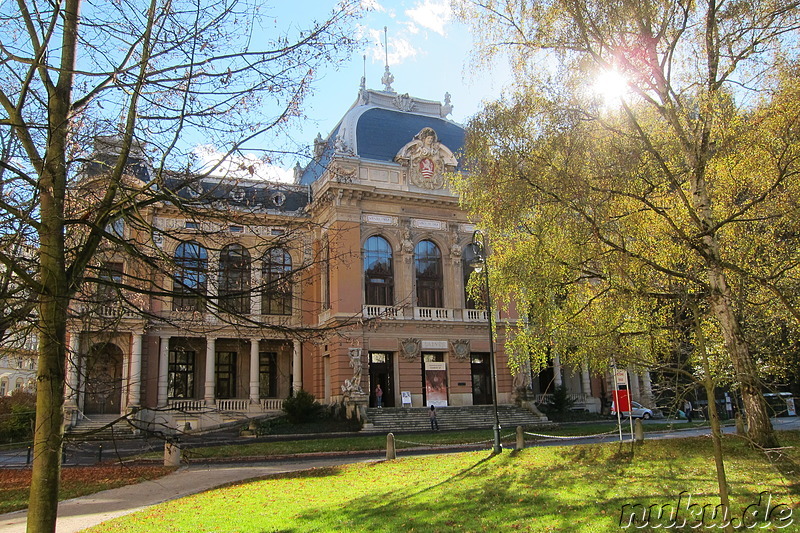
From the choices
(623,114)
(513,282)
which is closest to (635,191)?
(623,114)

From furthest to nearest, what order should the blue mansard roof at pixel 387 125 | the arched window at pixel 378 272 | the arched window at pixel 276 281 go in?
the blue mansard roof at pixel 387 125, the arched window at pixel 378 272, the arched window at pixel 276 281

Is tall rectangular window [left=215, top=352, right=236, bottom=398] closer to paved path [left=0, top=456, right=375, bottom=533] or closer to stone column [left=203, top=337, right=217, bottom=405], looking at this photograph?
stone column [left=203, top=337, right=217, bottom=405]

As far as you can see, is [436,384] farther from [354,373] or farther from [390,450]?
[390,450]

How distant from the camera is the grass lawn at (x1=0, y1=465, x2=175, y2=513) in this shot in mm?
13953

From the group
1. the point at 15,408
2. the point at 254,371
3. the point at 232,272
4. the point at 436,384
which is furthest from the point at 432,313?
the point at 232,272

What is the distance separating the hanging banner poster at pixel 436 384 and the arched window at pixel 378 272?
4.80 metres

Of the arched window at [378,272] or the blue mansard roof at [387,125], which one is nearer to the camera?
the arched window at [378,272]

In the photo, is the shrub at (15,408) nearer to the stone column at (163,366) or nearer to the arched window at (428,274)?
the stone column at (163,366)

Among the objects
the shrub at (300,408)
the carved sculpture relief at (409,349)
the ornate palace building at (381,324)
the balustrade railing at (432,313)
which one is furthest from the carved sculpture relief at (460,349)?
the shrub at (300,408)

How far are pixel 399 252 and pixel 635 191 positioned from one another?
2560 centimetres

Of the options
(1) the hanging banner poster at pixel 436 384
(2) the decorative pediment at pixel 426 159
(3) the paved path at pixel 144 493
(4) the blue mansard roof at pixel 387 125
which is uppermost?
(4) the blue mansard roof at pixel 387 125

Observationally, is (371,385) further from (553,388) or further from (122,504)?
(122,504)

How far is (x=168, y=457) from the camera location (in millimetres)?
19906

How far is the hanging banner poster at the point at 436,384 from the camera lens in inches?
1455
